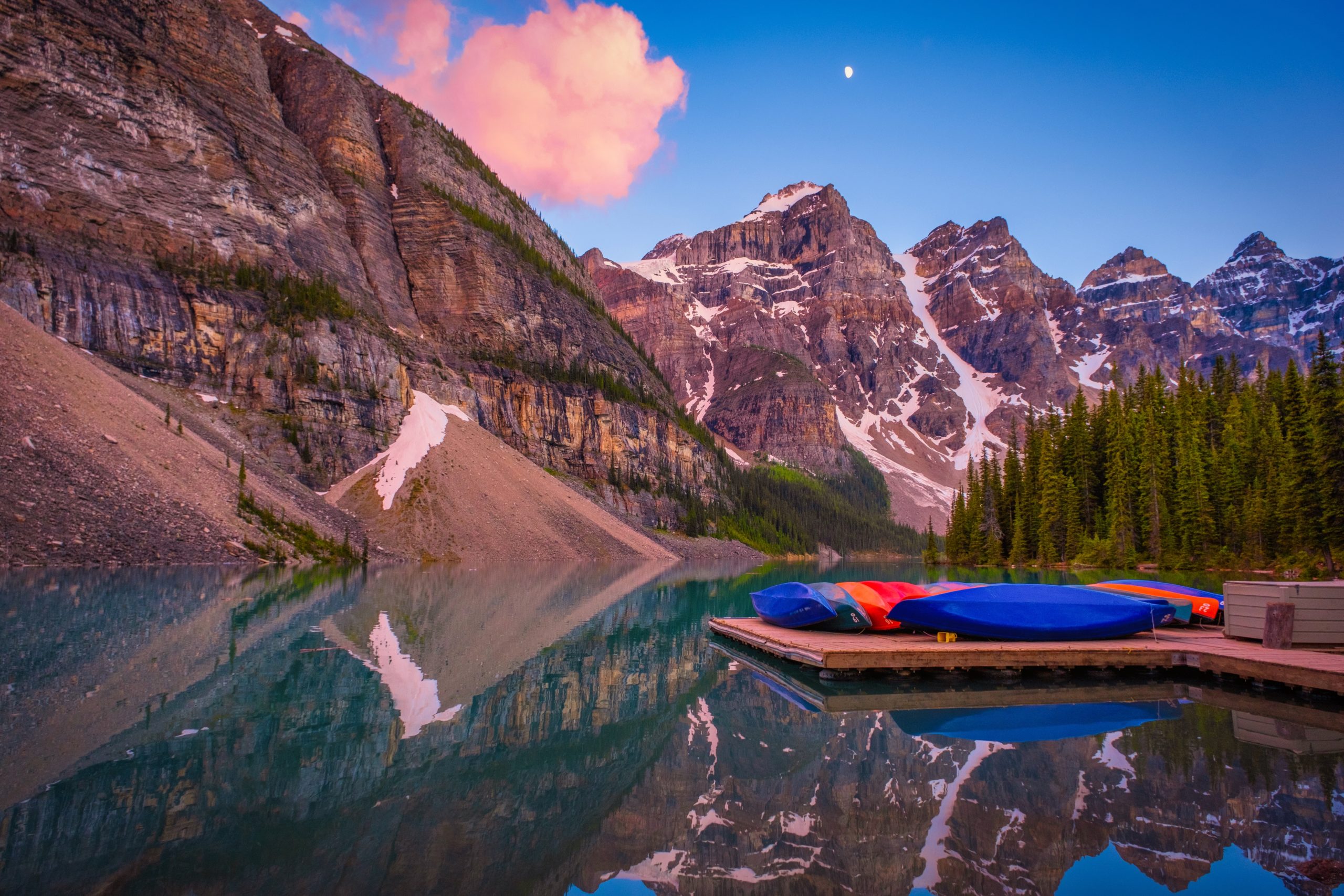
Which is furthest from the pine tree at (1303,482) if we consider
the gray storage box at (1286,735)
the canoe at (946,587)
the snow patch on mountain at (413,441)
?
the snow patch on mountain at (413,441)

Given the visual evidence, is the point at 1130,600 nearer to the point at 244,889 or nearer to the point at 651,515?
the point at 244,889

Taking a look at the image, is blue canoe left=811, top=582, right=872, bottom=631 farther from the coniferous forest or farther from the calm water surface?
the coniferous forest

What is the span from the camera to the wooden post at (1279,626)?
1568 cm

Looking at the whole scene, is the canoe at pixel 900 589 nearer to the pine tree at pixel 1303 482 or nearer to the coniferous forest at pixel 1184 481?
the coniferous forest at pixel 1184 481

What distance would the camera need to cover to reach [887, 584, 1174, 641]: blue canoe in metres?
16.3

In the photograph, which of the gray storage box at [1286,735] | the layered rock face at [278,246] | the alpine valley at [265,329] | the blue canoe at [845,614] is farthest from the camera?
the layered rock face at [278,246]

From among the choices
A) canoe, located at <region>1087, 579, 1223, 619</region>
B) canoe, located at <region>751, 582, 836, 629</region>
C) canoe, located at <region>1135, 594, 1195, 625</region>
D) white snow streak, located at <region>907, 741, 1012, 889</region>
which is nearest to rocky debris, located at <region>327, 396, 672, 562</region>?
canoe, located at <region>751, 582, 836, 629</region>

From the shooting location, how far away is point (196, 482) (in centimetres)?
4369

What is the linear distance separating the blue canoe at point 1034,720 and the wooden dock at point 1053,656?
8.65 ft

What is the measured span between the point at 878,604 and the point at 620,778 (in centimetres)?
1211

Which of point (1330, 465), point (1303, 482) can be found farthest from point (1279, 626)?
point (1303, 482)

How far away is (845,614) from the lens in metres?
18.9

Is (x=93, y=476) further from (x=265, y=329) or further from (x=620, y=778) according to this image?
(x=620, y=778)

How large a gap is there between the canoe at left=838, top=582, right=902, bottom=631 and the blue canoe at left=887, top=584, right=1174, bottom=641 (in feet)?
4.33
